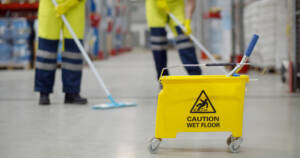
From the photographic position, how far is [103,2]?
45.7 ft

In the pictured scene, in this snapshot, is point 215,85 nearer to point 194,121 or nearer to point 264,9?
point 194,121

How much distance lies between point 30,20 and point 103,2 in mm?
5580

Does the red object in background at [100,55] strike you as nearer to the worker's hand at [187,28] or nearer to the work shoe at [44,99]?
the worker's hand at [187,28]

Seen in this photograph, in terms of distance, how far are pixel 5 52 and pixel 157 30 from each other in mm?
5191

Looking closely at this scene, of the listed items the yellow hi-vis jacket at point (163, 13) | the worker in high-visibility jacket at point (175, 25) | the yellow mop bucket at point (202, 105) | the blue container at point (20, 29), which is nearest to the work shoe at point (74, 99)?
the worker in high-visibility jacket at point (175, 25)

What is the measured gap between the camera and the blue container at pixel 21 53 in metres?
8.43

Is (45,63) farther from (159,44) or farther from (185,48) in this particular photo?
(185,48)

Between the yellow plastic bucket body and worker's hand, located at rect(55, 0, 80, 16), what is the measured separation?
68.6 inches

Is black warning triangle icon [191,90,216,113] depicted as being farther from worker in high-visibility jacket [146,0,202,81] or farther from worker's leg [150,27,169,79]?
worker's leg [150,27,169,79]

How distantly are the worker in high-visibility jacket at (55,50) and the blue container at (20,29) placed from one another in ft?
16.4

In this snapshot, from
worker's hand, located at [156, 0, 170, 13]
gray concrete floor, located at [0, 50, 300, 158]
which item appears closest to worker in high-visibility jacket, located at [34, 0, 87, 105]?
gray concrete floor, located at [0, 50, 300, 158]

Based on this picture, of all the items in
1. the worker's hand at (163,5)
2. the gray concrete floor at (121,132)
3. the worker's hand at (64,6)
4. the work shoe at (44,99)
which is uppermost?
the worker's hand at (163,5)

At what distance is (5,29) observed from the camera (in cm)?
835

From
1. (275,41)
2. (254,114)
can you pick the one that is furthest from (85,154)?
(275,41)
